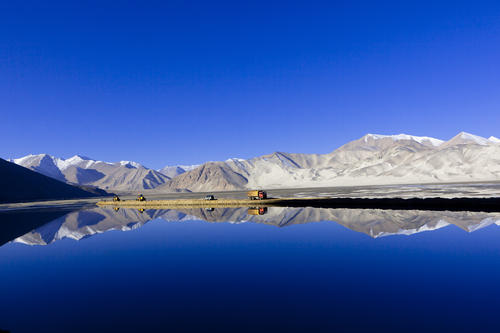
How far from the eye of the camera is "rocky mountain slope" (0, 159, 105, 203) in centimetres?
12812

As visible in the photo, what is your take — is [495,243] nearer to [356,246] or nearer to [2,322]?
[356,246]

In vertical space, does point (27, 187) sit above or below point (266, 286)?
above

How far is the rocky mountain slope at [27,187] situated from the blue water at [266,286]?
135996mm

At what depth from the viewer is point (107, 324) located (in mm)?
8586

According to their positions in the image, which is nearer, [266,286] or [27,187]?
[266,286]

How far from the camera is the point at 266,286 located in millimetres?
11008

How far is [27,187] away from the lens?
455 feet

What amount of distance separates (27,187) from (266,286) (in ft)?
541

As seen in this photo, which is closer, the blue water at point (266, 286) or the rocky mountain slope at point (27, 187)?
Result: the blue water at point (266, 286)

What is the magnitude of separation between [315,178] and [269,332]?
186920 millimetres

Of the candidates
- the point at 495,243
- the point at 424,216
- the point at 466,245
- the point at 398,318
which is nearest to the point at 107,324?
the point at 398,318

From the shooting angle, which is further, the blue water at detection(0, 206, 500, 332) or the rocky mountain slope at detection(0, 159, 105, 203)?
the rocky mountain slope at detection(0, 159, 105, 203)

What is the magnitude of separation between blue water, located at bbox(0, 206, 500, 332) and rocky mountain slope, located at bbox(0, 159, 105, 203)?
5354 inches

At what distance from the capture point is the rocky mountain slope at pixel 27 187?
420ft
